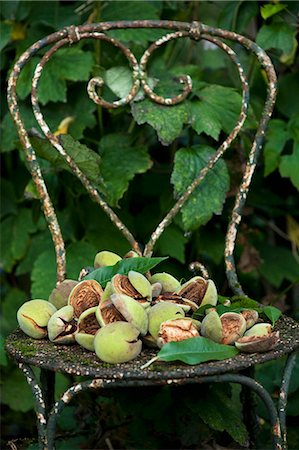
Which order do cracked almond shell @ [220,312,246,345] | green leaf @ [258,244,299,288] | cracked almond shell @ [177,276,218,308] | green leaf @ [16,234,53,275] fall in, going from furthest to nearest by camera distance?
green leaf @ [258,244,299,288]
green leaf @ [16,234,53,275]
cracked almond shell @ [177,276,218,308]
cracked almond shell @ [220,312,246,345]

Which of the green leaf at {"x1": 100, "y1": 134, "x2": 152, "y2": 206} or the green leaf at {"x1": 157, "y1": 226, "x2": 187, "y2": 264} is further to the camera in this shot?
the green leaf at {"x1": 157, "y1": 226, "x2": 187, "y2": 264}

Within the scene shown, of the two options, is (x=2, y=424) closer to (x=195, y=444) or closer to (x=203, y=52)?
(x=195, y=444)

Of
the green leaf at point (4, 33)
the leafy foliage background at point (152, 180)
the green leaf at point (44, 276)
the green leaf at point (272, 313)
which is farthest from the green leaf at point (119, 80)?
the green leaf at point (272, 313)

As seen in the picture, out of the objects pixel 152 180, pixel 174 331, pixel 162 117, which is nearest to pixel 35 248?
pixel 152 180

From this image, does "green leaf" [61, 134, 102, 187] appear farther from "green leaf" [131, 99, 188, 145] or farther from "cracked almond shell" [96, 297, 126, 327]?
"cracked almond shell" [96, 297, 126, 327]

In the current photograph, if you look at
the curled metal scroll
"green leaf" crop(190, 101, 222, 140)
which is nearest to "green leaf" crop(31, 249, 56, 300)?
the curled metal scroll

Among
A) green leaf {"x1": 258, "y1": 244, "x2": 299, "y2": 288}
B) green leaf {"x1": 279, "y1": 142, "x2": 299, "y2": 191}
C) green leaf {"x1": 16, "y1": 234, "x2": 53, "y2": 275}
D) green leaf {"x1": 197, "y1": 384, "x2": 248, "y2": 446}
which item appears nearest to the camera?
green leaf {"x1": 197, "y1": 384, "x2": 248, "y2": 446}

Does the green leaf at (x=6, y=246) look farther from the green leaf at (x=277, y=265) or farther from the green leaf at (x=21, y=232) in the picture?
the green leaf at (x=277, y=265)
